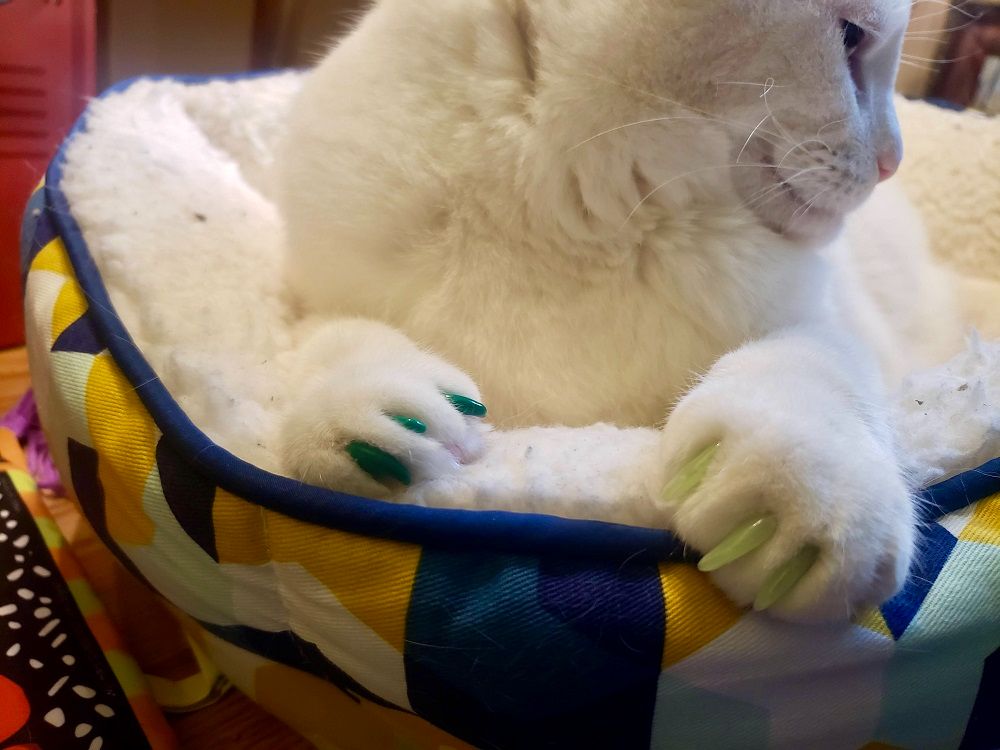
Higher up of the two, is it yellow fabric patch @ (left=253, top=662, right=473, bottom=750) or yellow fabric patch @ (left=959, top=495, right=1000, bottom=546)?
yellow fabric patch @ (left=959, top=495, right=1000, bottom=546)

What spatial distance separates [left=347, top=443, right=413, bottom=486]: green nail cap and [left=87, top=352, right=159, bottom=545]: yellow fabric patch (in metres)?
0.19

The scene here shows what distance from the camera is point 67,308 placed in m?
0.74

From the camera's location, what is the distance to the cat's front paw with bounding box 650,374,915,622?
17.4 inches

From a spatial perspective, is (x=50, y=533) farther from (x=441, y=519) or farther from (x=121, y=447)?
(x=441, y=519)

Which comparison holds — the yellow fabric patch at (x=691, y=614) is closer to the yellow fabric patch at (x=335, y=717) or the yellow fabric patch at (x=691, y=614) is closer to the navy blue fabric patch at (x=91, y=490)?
the yellow fabric patch at (x=335, y=717)

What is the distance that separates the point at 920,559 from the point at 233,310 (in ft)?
2.12

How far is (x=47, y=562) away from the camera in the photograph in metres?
0.77

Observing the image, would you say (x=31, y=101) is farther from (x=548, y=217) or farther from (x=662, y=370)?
(x=662, y=370)

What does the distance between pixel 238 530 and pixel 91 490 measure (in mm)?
225

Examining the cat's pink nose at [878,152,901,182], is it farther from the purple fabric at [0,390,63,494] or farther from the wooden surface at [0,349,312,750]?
the purple fabric at [0,390,63,494]

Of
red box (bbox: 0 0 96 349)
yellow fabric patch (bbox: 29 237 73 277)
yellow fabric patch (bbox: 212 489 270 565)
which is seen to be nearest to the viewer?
yellow fabric patch (bbox: 212 489 270 565)

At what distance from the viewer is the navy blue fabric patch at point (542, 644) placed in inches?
18.7

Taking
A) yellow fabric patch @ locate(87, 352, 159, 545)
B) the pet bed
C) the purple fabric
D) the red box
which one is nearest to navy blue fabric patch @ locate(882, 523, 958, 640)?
the pet bed

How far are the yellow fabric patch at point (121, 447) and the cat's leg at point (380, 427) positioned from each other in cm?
13
